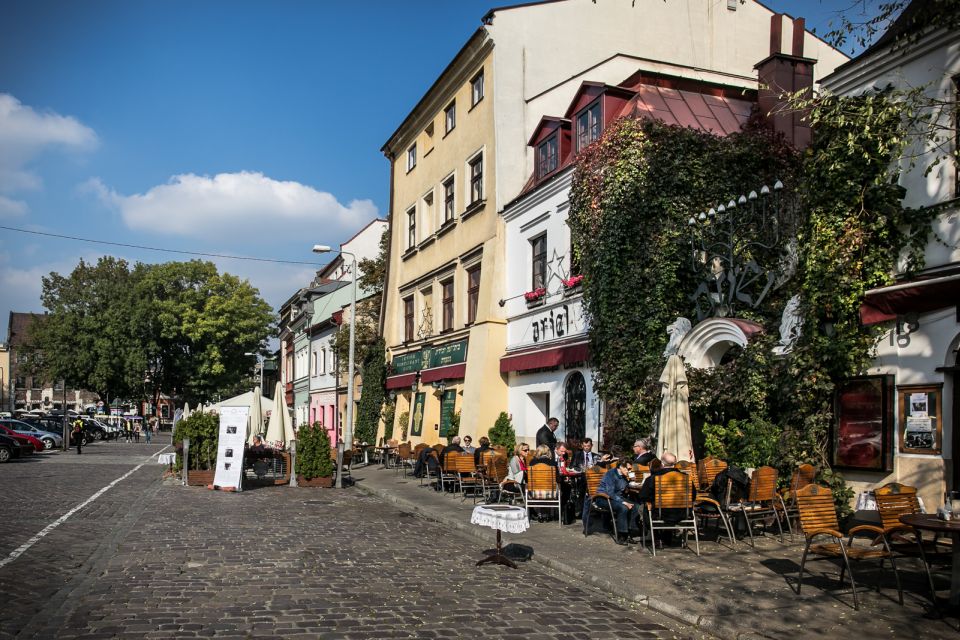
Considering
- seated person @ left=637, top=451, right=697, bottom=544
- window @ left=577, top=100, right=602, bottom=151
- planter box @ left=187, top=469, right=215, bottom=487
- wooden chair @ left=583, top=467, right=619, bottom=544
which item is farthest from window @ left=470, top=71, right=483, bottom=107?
seated person @ left=637, top=451, right=697, bottom=544

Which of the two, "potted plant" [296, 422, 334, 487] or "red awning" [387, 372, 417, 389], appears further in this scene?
"red awning" [387, 372, 417, 389]

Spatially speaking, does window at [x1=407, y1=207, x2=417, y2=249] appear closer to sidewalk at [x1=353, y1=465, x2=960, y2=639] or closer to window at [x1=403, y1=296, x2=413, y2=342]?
window at [x1=403, y1=296, x2=413, y2=342]

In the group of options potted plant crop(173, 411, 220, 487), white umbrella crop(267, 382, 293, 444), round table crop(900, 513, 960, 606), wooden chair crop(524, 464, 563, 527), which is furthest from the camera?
white umbrella crop(267, 382, 293, 444)

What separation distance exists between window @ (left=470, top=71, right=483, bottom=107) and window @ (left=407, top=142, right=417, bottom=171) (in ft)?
20.7

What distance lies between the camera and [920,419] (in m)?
10.6

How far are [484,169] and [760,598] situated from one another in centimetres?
1873

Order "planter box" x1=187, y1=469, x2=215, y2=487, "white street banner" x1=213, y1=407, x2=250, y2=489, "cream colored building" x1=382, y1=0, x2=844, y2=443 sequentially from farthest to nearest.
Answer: "cream colored building" x1=382, y1=0, x2=844, y2=443
"planter box" x1=187, y1=469, x2=215, y2=487
"white street banner" x1=213, y1=407, x2=250, y2=489

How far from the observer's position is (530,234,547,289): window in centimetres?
2125

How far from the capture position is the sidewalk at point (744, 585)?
6.91 meters

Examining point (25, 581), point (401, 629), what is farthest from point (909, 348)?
point (25, 581)

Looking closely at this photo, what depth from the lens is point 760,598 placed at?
7.86 metres

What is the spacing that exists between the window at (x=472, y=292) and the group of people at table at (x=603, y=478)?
26.7 ft

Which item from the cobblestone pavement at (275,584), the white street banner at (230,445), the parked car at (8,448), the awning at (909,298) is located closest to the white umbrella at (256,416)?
the white street banner at (230,445)

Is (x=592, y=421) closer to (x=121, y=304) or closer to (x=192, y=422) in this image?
(x=192, y=422)
